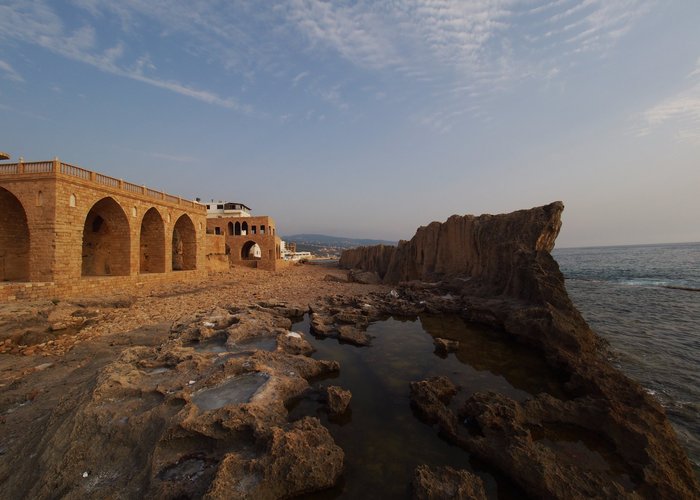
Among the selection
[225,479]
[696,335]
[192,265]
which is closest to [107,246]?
[192,265]

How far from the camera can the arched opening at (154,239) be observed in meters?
24.3

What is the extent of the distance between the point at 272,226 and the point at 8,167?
27082mm

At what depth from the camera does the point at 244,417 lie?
457 cm

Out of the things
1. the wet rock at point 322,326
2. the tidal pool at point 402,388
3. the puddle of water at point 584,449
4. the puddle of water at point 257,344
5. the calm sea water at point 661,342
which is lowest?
the calm sea water at point 661,342

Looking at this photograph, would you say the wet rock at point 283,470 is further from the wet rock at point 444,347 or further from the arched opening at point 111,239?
the arched opening at point 111,239

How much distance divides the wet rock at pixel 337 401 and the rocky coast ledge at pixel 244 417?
0.02 metres

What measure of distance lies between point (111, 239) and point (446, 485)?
2551cm

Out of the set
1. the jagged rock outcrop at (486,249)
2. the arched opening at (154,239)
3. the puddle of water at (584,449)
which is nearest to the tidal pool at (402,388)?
the puddle of water at (584,449)

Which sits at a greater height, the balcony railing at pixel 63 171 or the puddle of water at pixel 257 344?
the balcony railing at pixel 63 171

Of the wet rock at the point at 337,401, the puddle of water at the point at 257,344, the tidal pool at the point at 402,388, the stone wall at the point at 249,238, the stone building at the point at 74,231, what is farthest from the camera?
the stone wall at the point at 249,238

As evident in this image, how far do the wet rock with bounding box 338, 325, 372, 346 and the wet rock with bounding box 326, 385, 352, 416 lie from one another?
4135mm

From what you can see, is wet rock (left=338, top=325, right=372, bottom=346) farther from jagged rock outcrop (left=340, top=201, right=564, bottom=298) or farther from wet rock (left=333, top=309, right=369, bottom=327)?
jagged rock outcrop (left=340, top=201, right=564, bottom=298)

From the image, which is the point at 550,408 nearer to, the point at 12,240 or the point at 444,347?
the point at 444,347

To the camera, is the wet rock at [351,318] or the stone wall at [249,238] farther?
the stone wall at [249,238]
